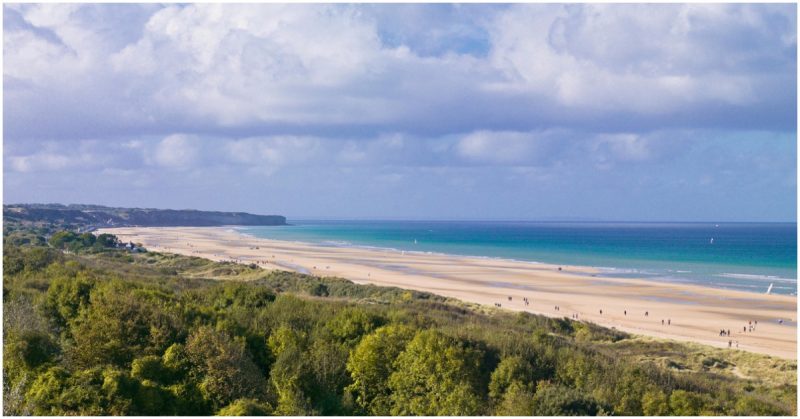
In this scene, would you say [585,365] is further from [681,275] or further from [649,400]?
[681,275]

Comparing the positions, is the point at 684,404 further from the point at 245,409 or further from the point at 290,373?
the point at 245,409

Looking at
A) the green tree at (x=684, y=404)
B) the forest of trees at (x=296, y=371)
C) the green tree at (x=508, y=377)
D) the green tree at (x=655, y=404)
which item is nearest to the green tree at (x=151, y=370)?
the forest of trees at (x=296, y=371)

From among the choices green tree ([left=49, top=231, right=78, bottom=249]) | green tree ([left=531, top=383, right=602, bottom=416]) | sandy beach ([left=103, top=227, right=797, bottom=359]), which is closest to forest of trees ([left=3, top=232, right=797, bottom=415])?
green tree ([left=531, top=383, right=602, bottom=416])

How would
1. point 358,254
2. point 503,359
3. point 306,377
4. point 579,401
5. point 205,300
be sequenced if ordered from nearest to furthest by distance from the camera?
point 579,401
point 306,377
point 503,359
point 205,300
point 358,254

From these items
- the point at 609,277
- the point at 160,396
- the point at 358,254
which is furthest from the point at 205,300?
the point at 358,254

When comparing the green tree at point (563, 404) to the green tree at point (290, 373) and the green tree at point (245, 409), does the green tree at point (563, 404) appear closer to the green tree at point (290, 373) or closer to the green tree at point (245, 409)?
the green tree at point (290, 373)

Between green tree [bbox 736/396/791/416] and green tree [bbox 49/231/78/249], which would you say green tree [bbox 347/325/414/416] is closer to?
green tree [bbox 736/396/791/416]
